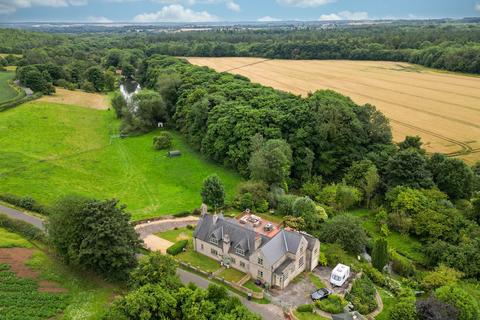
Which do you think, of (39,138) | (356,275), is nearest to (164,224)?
(356,275)

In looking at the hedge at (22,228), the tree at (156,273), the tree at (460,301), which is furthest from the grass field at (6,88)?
the tree at (460,301)

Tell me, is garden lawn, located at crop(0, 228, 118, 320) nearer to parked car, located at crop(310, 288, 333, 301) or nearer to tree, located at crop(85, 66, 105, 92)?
parked car, located at crop(310, 288, 333, 301)

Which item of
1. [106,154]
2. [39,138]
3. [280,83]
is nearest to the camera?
[106,154]

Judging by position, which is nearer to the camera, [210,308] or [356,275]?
[210,308]

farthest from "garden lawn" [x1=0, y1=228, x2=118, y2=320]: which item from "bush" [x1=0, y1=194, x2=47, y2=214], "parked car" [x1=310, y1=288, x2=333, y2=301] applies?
"parked car" [x1=310, y1=288, x2=333, y2=301]

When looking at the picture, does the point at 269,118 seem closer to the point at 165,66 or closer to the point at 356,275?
the point at 356,275

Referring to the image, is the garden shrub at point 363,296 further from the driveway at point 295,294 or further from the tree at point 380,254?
the tree at point 380,254
